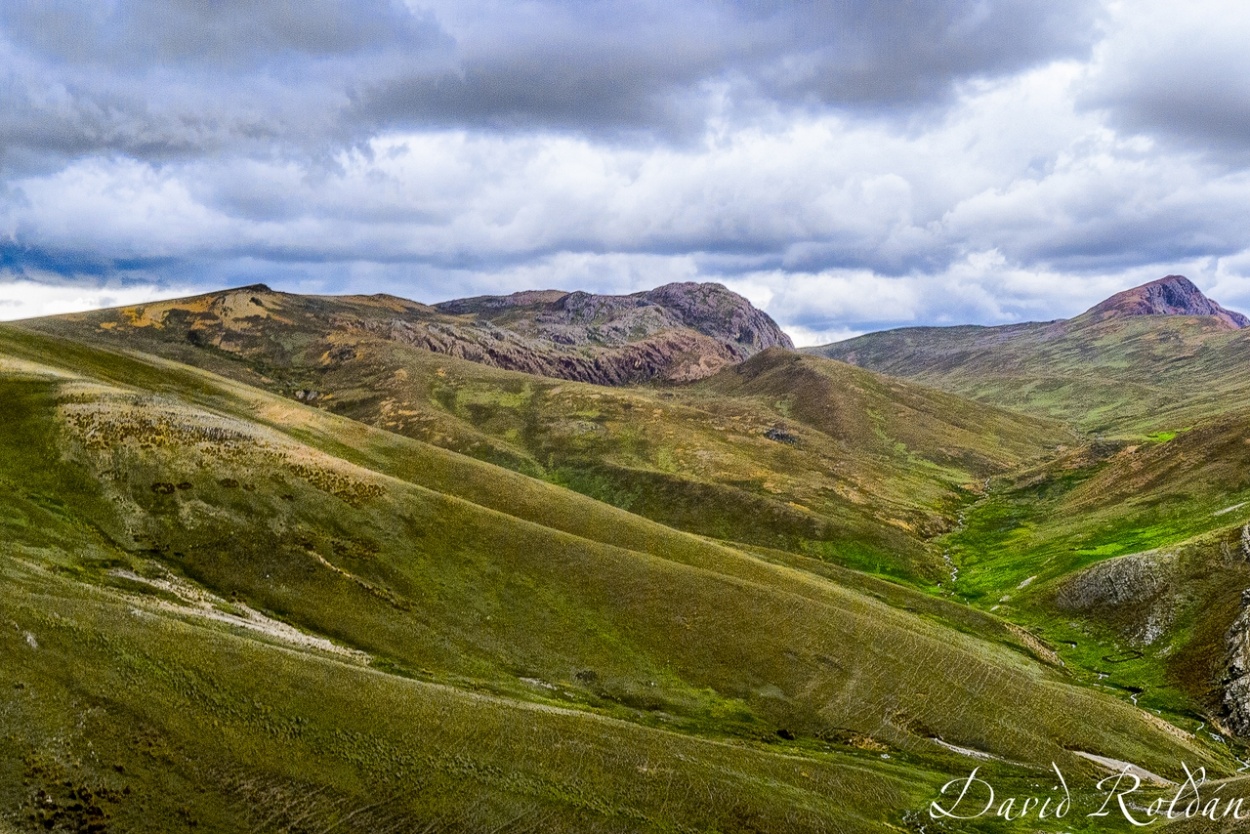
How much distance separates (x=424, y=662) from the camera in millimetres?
66938

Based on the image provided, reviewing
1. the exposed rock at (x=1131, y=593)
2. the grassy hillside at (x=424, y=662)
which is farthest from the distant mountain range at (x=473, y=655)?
the exposed rock at (x=1131, y=593)

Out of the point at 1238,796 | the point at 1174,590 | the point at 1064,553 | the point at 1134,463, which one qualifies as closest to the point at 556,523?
the point at 1238,796

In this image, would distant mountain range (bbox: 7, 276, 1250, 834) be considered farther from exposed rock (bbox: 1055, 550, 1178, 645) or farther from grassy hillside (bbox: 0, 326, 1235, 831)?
exposed rock (bbox: 1055, 550, 1178, 645)

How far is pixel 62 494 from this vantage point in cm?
7425

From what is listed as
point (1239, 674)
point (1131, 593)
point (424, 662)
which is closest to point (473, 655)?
point (424, 662)

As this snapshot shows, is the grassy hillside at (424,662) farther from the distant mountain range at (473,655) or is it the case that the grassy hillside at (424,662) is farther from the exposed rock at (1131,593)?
the exposed rock at (1131,593)

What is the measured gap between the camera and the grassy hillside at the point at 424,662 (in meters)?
42.6

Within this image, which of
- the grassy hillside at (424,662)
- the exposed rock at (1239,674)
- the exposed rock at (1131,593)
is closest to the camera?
the grassy hillside at (424,662)

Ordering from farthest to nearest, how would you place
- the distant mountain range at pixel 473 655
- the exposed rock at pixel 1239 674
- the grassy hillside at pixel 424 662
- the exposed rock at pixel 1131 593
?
the exposed rock at pixel 1131 593 → the exposed rock at pixel 1239 674 → the distant mountain range at pixel 473 655 → the grassy hillside at pixel 424 662

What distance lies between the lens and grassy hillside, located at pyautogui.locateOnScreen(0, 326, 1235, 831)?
4262 centimetres

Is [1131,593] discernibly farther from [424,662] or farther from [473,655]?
[424,662]

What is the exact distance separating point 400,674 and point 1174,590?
109571 mm

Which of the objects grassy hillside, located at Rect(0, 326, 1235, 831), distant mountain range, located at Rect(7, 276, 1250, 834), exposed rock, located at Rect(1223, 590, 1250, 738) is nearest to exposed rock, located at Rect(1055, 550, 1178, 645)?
distant mountain range, located at Rect(7, 276, 1250, 834)

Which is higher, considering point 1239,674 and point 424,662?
point 1239,674
